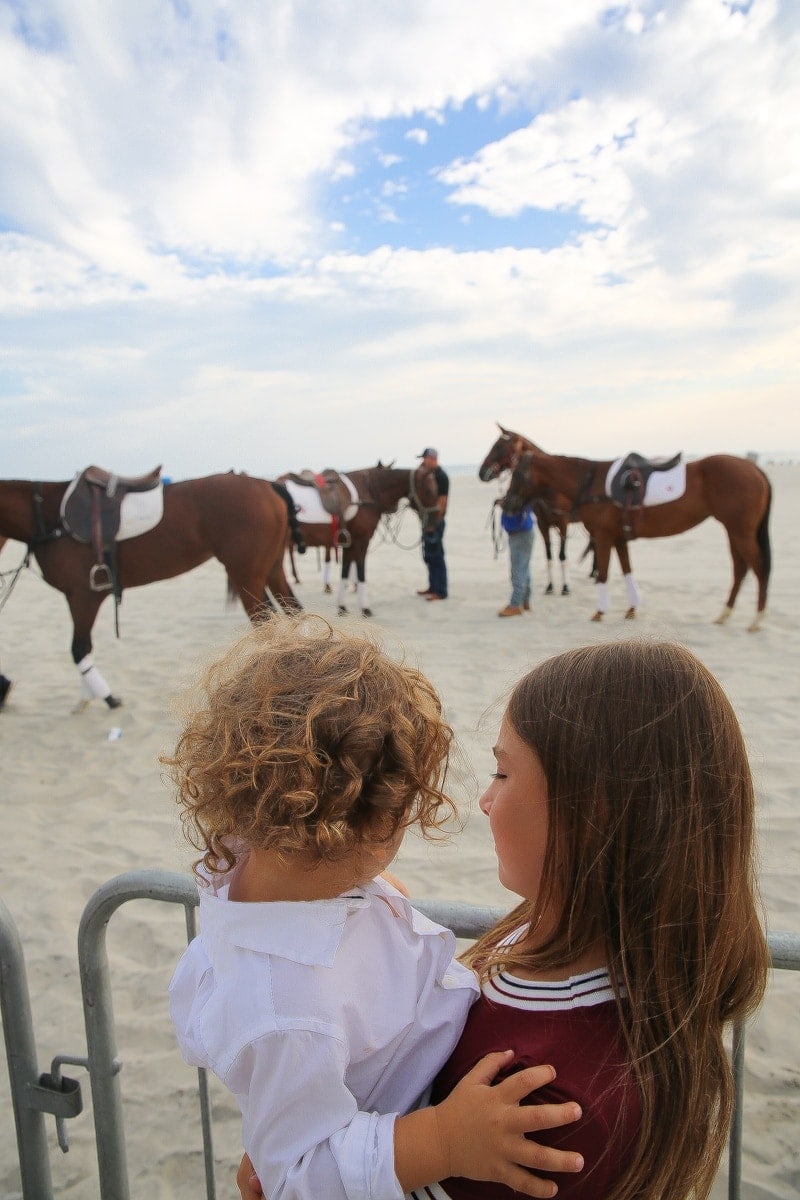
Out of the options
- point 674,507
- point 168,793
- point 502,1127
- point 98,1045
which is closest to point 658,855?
point 502,1127

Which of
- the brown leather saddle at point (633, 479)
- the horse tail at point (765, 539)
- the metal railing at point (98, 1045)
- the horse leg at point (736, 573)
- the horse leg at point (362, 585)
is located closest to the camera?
the metal railing at point (98, 1045)

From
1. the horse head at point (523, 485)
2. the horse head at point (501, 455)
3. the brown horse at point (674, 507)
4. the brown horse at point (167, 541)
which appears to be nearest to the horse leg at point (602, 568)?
the brown horse at point (674, 507)

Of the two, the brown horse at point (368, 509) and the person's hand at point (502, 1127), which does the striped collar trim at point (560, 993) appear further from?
the brown horse at point (368, 509)

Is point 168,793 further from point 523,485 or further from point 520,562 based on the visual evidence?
point 523,485

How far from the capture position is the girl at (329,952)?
756 mm

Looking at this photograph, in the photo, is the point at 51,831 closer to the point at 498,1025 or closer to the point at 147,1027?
the point at 147,1027

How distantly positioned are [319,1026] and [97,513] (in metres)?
5.33

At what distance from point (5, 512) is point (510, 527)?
522cm

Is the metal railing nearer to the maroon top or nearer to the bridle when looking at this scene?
the maroon top

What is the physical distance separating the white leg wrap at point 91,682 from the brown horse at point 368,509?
3885 mm

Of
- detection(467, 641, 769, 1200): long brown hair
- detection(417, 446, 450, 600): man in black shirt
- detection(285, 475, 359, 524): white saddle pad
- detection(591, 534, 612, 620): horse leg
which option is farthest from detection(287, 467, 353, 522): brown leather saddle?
detection(467, 641, 769, 1200): long brown hair

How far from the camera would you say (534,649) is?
23.2 feet

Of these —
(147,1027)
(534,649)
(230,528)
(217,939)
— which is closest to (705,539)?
(534,649)

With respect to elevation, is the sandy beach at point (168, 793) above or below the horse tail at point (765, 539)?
below
